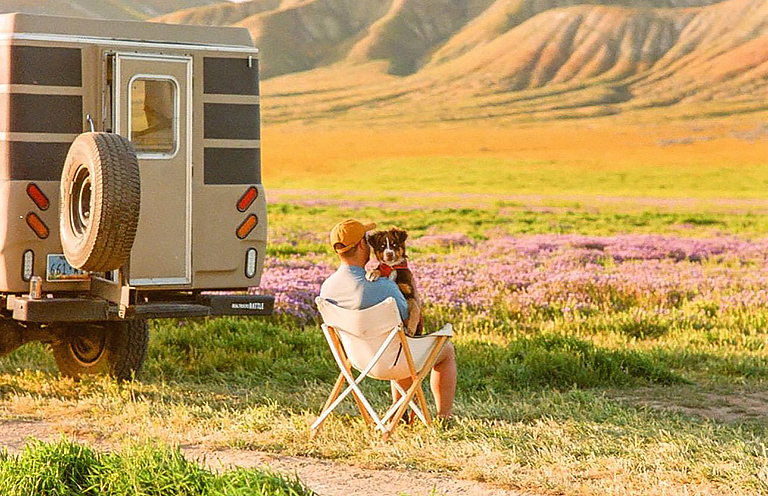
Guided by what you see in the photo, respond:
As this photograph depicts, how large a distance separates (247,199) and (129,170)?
1.67 metres

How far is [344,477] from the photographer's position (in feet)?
23.2

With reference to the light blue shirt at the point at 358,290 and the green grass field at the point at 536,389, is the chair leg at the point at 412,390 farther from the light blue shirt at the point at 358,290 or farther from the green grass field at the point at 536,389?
the light blue shirt at the point at 358,290

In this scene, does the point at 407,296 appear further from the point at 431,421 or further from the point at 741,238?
the point at 741,238

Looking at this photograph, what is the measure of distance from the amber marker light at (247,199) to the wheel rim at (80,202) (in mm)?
1445

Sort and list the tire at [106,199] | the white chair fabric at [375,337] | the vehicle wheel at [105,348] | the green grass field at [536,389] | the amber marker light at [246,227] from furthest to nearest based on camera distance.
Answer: the vehicle wheel at [105,348]
the amber marker light at [246,227]
the tire at [106,199]
the white chair fabric at [375,337]
the green grass field at [536,389]

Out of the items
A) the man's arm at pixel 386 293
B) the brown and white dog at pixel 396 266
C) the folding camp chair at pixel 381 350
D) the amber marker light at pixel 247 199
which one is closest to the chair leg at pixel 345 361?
the folding camp chair at pixel 381 350

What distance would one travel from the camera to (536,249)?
22.7 meters

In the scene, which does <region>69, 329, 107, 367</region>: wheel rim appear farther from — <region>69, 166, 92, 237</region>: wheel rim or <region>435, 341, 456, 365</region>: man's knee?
<region>435, 341, 456, 365</region>: man's knee

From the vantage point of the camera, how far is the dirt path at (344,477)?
6.76 meters

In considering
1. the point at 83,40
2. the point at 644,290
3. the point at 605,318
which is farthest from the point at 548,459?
the point at 644,290

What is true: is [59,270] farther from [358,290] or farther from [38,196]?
[358,290]

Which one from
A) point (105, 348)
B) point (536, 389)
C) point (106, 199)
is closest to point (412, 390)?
point (106, 199)

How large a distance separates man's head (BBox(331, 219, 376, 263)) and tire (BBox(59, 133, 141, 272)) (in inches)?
60.2

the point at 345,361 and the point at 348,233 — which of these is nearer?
the point at 348,233
